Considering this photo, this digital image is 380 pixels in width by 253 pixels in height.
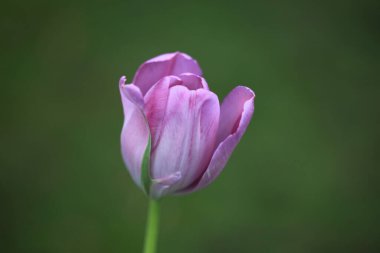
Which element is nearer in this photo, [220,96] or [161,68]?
[161,68]

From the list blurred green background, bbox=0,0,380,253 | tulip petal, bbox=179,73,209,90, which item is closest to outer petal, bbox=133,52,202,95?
tulip petal, bbox=179,73,209,90

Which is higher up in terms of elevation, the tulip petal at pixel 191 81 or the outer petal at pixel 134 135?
the tulip petal at pixel 191 81

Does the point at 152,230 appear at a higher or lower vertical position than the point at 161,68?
lower

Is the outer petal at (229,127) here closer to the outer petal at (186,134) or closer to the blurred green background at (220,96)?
the outer petal at (186,134)

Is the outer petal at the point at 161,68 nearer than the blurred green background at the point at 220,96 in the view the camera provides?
Yes

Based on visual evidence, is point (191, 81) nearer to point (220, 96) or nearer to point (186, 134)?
point (186, 134)

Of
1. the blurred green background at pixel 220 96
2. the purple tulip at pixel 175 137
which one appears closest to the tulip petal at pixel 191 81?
the purple tulip at pixel 175 137

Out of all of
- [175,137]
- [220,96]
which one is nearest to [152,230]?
[175,137]
